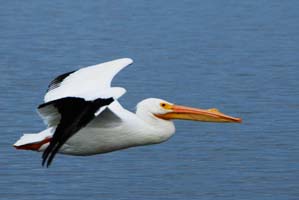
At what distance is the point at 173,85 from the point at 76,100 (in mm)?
4411

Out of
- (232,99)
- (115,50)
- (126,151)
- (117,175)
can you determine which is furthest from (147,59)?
(117,175)

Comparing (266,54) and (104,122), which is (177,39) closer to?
(266,54)

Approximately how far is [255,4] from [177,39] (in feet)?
8.52

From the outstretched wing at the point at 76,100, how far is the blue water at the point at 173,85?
0.96 meters

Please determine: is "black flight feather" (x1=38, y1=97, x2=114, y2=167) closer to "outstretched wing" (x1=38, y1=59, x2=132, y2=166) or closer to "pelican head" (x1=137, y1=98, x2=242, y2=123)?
"outstretched wing" (x1=38, y1=59, x2=132, y2=166)

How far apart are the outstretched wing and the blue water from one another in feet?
3.16

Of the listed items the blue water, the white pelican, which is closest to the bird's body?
the white pelican

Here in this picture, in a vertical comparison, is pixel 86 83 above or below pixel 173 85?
above

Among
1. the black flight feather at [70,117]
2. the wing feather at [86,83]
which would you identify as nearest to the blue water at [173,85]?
the wing feather at [86,83]

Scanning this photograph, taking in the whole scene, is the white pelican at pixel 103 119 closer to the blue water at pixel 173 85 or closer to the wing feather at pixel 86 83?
the wing feather at pixel 86 83

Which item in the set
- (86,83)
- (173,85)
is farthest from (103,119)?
(173,85)

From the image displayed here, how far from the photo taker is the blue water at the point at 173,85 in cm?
960

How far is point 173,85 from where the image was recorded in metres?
12.1

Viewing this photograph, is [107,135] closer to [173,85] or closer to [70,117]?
[70,117]
